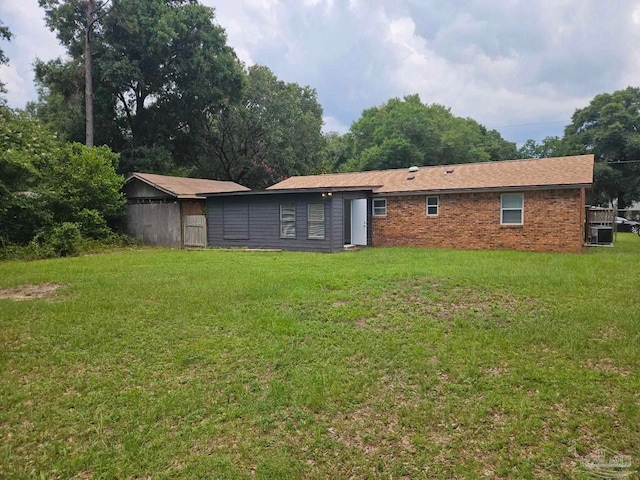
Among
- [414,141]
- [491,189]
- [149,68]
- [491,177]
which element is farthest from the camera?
[414,141]

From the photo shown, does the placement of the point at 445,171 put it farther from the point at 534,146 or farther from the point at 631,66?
the point at 534,146

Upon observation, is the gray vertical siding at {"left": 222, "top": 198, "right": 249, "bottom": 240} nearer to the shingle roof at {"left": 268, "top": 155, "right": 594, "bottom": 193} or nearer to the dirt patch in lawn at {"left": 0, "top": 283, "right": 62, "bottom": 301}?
the shingle roof at {"left": 268, "top": 155, "right": 594, "bottom": 193}

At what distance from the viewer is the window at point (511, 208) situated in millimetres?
13828

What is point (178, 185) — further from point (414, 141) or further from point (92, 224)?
point (414, 141)

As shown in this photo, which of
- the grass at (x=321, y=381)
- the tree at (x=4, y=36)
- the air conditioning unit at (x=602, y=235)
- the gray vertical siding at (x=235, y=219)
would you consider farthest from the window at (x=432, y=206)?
the tree at (x=4, y=36)

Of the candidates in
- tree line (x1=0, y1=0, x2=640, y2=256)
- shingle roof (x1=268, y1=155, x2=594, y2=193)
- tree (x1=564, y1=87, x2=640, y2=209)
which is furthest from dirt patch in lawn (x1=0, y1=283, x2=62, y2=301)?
tree (x1=564, y1=87, x2=640, y2=209)

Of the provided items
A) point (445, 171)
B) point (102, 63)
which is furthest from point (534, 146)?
point (102, 63)

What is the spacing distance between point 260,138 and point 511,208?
66.1 ft

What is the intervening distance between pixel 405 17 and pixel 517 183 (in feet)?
25.4

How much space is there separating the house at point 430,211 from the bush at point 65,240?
4.91m

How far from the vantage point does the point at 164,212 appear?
1808 cm

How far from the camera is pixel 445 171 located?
17094mm

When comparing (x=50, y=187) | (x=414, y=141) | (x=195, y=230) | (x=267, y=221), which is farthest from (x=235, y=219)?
(x=414, y=141)

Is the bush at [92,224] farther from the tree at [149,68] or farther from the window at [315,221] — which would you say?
the window at [315,221]
